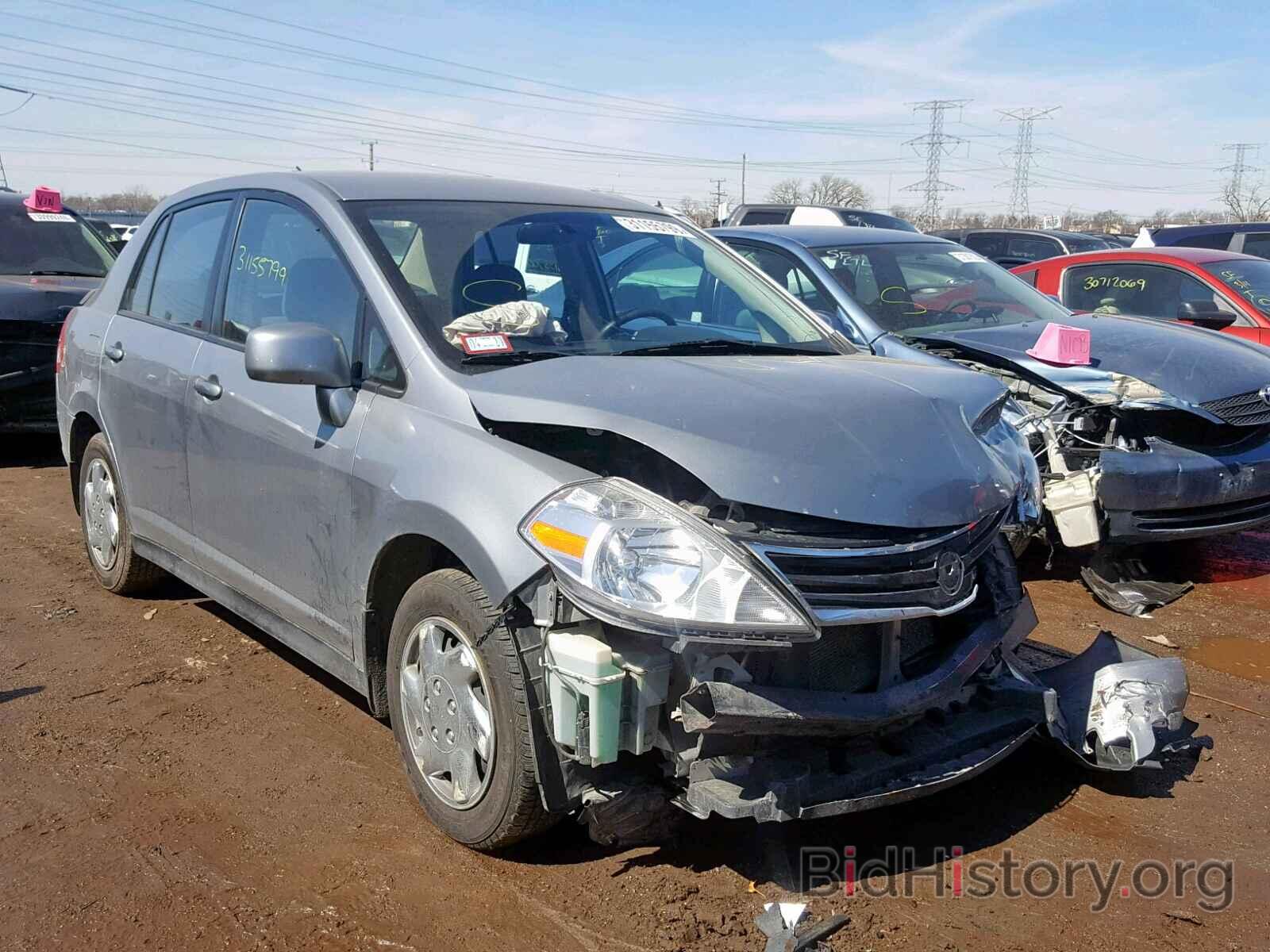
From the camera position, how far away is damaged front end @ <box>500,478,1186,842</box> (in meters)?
2.57

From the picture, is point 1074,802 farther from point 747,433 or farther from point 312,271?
point 312,271

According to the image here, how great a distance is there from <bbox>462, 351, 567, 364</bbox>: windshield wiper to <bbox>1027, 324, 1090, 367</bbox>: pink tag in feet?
10.0

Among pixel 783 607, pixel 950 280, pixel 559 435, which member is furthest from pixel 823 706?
pixel 950 280

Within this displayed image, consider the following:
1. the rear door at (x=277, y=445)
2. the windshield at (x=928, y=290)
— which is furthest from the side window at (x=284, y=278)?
the windshield at (x=928, y=290)

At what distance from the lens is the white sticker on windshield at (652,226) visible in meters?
4.27

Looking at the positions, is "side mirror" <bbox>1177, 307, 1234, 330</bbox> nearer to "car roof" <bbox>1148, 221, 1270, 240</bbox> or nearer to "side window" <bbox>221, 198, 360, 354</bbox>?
"car roof" <bbox>1148, 221, 1270, 240</bbox>

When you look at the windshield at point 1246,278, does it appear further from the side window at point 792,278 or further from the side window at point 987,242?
the side window at point 987,242

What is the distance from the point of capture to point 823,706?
2713 millimetres

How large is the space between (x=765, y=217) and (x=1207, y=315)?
34.7 ft

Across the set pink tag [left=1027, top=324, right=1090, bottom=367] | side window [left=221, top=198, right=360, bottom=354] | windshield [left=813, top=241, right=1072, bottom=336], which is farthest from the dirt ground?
windshield [left=813, top=241, right=1072, bottom=336]

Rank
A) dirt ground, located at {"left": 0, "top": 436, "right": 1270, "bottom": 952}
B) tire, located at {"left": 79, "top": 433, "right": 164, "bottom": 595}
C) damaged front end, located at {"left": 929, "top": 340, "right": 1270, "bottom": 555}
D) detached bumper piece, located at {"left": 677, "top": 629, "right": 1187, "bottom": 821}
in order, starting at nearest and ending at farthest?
detached bumper piece, located at {"left": 677, "top": 629, "right": 1187, "bottom": 821}, dirt ground, located at {"left": 0, "top": 436, "right": 1270, "bottom": 952}, tire, located at {"left": 79, "top": 433, "right": 164, "bottom": 595}, damaged front end, located at {"left": 929, "top": 340, "right": 1270, "bottom": 555}

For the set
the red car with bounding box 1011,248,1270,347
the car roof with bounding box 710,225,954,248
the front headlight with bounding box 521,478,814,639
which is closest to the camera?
the front headlight with bounding box 521,478,814,639

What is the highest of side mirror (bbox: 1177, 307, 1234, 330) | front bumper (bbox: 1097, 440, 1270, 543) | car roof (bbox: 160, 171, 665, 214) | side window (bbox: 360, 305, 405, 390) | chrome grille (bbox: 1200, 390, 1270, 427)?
car roof (bbox: 160, 171, 665, 214)

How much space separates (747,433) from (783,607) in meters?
0.47
